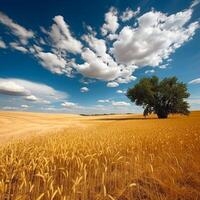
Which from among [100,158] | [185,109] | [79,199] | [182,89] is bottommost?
[79,199]

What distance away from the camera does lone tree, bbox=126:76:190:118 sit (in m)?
37.3

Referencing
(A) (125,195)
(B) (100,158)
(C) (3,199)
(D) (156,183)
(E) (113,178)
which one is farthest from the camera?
(B) (100,158)

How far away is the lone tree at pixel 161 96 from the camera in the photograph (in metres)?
37.3

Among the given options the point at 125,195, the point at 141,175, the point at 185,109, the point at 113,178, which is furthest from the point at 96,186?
the point at 185,109

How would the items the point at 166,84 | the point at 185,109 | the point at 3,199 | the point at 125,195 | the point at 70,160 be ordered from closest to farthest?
1. the point at 3,199
2. the point at 125,195
3. the point at 70,160
4. the point at 185,109
5. the point at 166,84

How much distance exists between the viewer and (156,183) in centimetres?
261

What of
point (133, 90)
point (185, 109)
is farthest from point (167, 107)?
point (133, 90)

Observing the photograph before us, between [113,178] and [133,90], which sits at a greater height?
[133,90]

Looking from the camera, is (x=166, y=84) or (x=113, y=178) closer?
(x=113, y=178)

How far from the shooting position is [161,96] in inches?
1539

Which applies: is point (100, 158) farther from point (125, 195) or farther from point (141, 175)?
point (125, 195)

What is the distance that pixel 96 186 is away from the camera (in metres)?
2.67

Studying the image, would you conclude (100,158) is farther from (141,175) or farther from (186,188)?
(186,188)

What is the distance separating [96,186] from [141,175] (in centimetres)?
84
